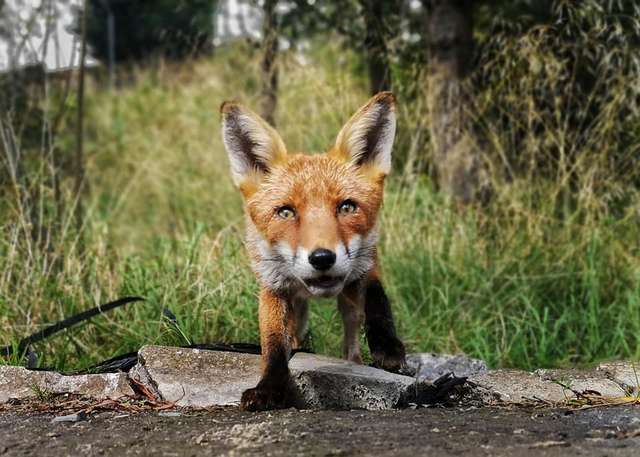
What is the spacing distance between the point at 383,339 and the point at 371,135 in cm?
80

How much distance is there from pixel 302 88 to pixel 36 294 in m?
2.88

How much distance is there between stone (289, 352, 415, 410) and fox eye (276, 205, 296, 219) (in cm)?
62

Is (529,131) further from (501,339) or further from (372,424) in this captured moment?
(372,424)

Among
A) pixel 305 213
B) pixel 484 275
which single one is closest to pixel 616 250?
pixel 484 275

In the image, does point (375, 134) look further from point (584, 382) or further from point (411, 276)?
point (411, 276)

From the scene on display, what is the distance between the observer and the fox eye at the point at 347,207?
2906 millimetres

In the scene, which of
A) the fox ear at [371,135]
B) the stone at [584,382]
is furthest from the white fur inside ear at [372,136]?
the stone at [584,382]

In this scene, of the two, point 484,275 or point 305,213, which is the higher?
point 305,213

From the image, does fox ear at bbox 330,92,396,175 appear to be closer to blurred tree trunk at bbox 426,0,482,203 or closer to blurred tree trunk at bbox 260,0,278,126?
blurred tree trunk at bbox 426,0,482,203

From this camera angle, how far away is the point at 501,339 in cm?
479

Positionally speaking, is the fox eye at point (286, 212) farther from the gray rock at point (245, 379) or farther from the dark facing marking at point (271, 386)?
the gray rock at point (245, 379)

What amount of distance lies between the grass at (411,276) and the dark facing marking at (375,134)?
4.59 feet

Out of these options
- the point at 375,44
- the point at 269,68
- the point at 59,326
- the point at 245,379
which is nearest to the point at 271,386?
the point at 245,379

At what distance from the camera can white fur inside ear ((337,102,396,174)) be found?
3.16 m
